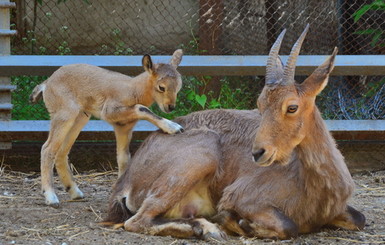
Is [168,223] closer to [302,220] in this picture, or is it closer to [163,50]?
[302,220]

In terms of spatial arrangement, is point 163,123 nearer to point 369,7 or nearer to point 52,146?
point 52,146

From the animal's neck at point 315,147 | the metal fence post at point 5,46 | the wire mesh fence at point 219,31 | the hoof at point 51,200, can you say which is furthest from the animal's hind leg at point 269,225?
the wire mesh fence at point 219,31

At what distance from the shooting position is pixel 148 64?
726cm

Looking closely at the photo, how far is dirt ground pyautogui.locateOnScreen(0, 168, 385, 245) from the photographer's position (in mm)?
5785

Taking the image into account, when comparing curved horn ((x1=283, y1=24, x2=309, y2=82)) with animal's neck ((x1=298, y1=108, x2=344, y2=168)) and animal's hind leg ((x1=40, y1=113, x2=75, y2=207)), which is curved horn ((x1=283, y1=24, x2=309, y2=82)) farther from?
animal's hind leg ((x1=40, y1=113, x2=75, y2=207))

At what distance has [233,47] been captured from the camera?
11.0 meters

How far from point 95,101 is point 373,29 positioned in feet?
15.3

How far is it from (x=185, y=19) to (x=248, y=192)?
22.7 ft

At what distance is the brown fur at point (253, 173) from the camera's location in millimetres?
5566

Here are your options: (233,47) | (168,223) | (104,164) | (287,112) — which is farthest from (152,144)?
(233,47)

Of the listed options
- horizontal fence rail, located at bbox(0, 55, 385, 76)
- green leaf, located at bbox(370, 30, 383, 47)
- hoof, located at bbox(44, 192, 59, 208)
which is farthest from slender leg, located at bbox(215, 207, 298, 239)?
green leaf, located at bbox(370, 30, 383, 47)

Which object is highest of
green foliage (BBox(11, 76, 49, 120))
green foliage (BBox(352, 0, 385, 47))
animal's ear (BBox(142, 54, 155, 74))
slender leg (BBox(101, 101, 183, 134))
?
green foliage (BBox(352, 0, 385, 47))

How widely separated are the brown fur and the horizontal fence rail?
6.09 feet

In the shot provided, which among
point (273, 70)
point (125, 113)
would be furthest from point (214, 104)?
point (273, 70)
